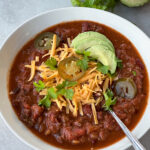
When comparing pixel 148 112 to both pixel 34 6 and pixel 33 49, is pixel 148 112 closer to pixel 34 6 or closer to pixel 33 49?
pixel 33 49

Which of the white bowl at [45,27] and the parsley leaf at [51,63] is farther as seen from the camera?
the parsley leaf at [51,63]

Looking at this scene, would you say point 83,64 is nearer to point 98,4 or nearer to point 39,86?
point 39,86

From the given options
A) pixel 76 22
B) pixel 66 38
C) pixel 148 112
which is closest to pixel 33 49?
pixel 66 38

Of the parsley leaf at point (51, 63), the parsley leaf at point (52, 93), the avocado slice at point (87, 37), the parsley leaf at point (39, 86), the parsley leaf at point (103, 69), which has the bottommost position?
the parsley leaf at point (52, 93)

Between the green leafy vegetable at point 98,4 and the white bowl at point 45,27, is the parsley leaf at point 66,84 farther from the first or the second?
the green leafy vegetable at point 98,4

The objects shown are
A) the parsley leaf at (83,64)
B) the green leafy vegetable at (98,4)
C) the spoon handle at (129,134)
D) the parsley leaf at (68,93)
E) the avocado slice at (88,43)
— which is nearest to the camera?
the spoon handle at (129,134)

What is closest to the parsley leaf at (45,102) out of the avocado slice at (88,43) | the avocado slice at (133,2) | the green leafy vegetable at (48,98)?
the green leafy vegetable at (48,98)

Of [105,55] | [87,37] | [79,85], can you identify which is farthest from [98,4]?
[79,85]

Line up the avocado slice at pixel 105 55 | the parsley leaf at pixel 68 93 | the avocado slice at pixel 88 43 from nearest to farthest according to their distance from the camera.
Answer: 1. the parsley leaf at pixel 68 93
2. the avocado slice at pixel 105 55
3. the avocado slice at pixel 88 43
